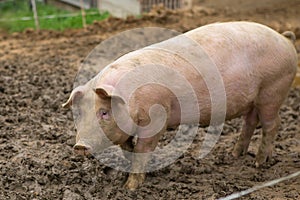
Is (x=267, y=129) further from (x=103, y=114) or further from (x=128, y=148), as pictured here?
(x=103, y=114)

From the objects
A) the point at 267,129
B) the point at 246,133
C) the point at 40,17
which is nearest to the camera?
the point at 267,129

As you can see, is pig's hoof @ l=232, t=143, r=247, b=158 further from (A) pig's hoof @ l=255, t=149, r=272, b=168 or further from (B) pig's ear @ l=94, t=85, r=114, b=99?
(B) pig's ear @ l=94, t=85, r=114, b=99

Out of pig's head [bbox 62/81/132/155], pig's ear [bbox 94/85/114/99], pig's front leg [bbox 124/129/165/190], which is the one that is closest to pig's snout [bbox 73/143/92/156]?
pig's head [bbox 62/81/132/155]

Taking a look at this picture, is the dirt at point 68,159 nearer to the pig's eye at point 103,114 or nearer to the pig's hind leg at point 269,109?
the pig's hind leg at point 269,109

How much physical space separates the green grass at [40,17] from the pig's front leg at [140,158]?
6.61 meters

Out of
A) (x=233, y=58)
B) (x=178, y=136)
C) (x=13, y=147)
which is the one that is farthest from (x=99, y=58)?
(x=233, y=58)

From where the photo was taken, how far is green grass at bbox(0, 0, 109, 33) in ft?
35.4

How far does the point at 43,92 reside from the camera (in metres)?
6.56

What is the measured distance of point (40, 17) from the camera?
1159 centimetres

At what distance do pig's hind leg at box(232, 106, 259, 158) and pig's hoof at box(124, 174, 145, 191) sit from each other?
3.68ft

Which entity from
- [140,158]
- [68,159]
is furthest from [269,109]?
[68,159]

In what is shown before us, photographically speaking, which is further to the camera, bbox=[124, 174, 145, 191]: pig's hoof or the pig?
bbox=[124, 174, 145, 191]: pig's hoof

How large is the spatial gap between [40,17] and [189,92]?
7.86 m

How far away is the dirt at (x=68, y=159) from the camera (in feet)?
14.2
